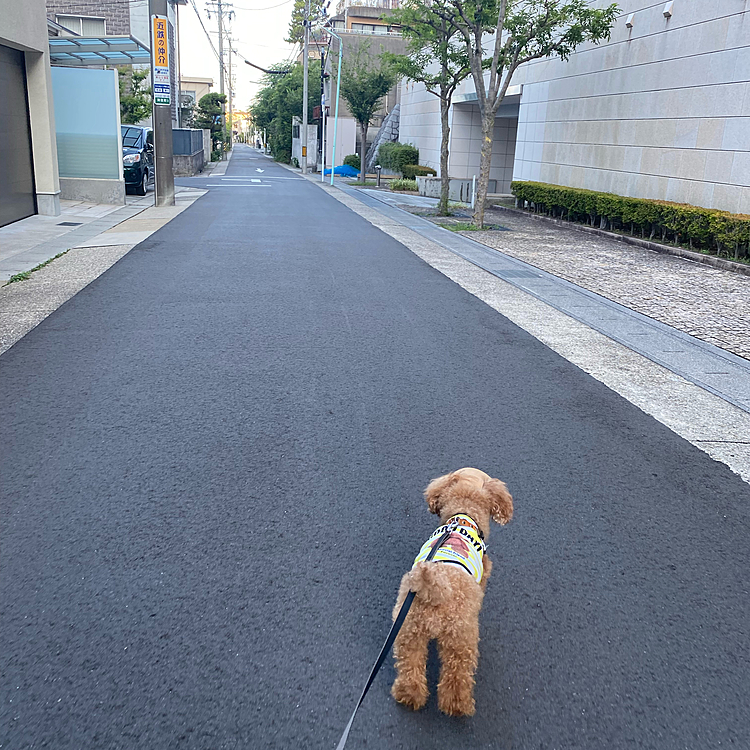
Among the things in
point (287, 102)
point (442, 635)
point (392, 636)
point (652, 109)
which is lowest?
point (442, 635)

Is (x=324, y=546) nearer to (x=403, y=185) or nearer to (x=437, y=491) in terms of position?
(x=437, y=491)

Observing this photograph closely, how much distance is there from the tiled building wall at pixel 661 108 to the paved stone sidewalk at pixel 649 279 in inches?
75.9

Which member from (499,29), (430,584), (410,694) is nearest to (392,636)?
(430,584)

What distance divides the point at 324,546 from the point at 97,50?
20196mm

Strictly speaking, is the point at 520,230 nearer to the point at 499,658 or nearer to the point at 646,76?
the point at 646,76

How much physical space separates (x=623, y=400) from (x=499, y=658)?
3459 mm

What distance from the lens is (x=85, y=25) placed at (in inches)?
1422

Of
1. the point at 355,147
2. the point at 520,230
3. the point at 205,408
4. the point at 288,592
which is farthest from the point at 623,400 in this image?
the point at 355,147

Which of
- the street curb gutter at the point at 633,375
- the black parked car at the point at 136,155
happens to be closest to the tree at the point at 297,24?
the black parked car at the point at 136,155

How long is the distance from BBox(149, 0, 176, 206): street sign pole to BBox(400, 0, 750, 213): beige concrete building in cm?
1127

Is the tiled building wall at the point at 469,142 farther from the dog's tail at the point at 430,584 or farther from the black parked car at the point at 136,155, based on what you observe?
the dog's tail at the point at 430,584

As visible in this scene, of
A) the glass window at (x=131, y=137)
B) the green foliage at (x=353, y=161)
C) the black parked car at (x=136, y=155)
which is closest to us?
the black parked car at (x=136, y=155)

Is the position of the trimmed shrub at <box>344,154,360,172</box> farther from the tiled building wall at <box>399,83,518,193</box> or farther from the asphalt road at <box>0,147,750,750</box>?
the asphalt road at <box>0,147,750,750</box>

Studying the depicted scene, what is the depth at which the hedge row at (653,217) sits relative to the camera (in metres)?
13.0
